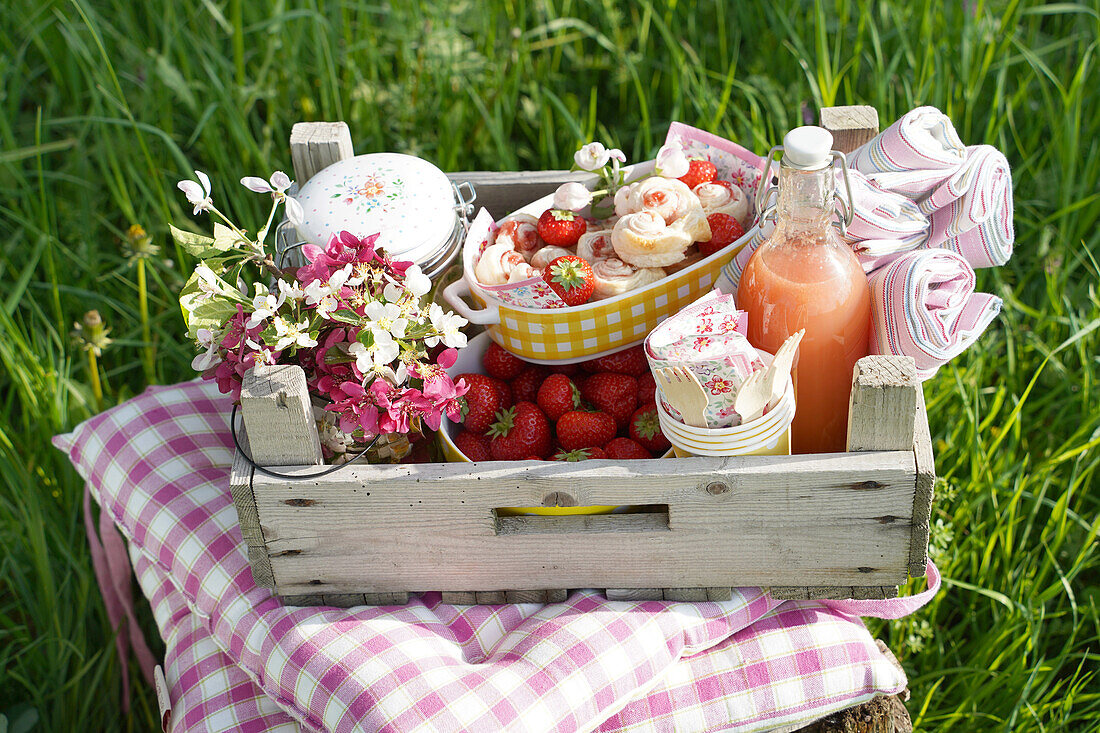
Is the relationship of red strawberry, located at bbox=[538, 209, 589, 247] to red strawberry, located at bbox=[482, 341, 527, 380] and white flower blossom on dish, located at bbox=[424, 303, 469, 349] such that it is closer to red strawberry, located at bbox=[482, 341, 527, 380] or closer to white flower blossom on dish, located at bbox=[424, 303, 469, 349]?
red strawberry, located at bbox=[482, 341, 527, 380]

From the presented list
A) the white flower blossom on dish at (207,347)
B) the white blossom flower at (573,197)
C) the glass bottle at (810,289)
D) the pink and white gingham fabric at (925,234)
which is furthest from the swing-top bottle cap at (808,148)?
the white flower blossom on dish at (207,347)

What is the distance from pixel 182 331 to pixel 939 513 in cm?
146

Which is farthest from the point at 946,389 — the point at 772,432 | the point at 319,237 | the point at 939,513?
the point at 319,237

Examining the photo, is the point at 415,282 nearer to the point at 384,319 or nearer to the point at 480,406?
the point at 384,319

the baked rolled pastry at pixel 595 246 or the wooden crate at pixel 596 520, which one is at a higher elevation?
the baked rolled pastry at pixel 595 246

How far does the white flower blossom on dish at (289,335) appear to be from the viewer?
103 centimetres

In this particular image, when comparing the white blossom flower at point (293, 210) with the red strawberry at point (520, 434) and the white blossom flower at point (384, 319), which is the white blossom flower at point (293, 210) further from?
the red strawberry at point (520, 434)

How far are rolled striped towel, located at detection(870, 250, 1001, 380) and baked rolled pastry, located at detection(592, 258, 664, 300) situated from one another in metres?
0.28

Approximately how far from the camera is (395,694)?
1063 millimetres

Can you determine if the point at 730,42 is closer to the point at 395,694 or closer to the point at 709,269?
the point at 709,269

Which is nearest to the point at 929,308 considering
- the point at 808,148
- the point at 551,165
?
the point at 808,148

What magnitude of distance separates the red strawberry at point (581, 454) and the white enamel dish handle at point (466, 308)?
20 centimetres

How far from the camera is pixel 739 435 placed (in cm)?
106

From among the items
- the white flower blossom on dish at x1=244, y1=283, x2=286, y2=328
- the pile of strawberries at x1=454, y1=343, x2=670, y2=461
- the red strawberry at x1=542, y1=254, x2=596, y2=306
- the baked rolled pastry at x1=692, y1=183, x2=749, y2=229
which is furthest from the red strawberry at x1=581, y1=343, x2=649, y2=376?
the white flower blossom on dish at x1=244, y1=283, x2=286, y2=328
